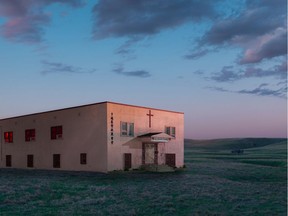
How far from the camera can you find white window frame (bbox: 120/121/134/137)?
37966 millimetres

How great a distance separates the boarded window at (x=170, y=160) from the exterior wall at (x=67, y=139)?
949 cm

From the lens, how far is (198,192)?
70.1 ft

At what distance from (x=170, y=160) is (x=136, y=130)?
21.0ft

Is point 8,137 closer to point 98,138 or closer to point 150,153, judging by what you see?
point 98,138

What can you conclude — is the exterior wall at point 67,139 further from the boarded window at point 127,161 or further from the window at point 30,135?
the boarded window at point 127,161

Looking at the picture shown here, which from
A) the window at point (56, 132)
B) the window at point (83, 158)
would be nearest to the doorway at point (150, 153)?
the window at point (83, 158)

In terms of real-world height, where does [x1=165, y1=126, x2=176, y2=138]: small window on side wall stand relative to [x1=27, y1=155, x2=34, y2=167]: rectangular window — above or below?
above

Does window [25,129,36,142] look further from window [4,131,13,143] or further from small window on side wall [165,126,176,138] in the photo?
small window on side wall [165,126,176,138]

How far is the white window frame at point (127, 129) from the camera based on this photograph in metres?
38.0

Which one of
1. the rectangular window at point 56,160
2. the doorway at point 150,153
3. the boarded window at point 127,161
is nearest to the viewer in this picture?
the boarded window at point 127,161

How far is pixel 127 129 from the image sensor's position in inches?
1516

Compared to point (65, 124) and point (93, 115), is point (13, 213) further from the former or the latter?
point (65, 124)

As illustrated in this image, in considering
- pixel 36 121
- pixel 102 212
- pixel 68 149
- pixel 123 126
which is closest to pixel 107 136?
pixel 123 126

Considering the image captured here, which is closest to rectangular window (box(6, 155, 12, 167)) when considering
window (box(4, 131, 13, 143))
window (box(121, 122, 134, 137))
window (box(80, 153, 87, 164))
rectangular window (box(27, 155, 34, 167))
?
window (box(4, 131, 13, 143))
